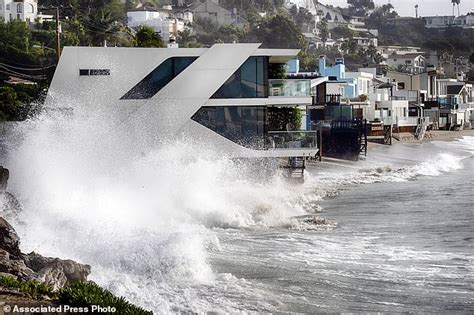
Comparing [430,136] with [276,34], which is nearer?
[430,136]

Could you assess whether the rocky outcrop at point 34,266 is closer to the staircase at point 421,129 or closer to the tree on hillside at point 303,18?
the staircase at point 421,129

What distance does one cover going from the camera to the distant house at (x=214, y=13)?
143 m

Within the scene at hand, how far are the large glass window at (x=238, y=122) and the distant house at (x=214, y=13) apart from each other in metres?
111

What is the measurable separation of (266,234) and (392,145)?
40.9 metres

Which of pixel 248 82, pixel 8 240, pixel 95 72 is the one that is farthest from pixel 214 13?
pixel 8 240

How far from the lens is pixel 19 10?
84.5 meters

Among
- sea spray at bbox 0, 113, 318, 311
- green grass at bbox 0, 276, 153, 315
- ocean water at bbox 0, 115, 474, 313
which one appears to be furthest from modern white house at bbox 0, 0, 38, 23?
green grass at bbox 0, 276, 153, 315

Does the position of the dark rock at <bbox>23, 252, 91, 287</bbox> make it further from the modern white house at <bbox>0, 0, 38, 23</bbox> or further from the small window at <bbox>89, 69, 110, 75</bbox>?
the modern white house at <bbox>0, 0, 38, 23</bbox>

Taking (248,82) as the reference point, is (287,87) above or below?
below

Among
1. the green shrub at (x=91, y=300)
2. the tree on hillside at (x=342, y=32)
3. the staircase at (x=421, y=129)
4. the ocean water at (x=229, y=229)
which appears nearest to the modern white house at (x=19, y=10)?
the staircase at (x=421, y=129)

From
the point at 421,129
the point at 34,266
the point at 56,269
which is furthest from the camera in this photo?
the point at 421,129

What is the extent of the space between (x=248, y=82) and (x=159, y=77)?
319cm

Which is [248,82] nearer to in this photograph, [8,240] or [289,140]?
[289,140]

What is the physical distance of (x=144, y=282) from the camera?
17.9 meters
